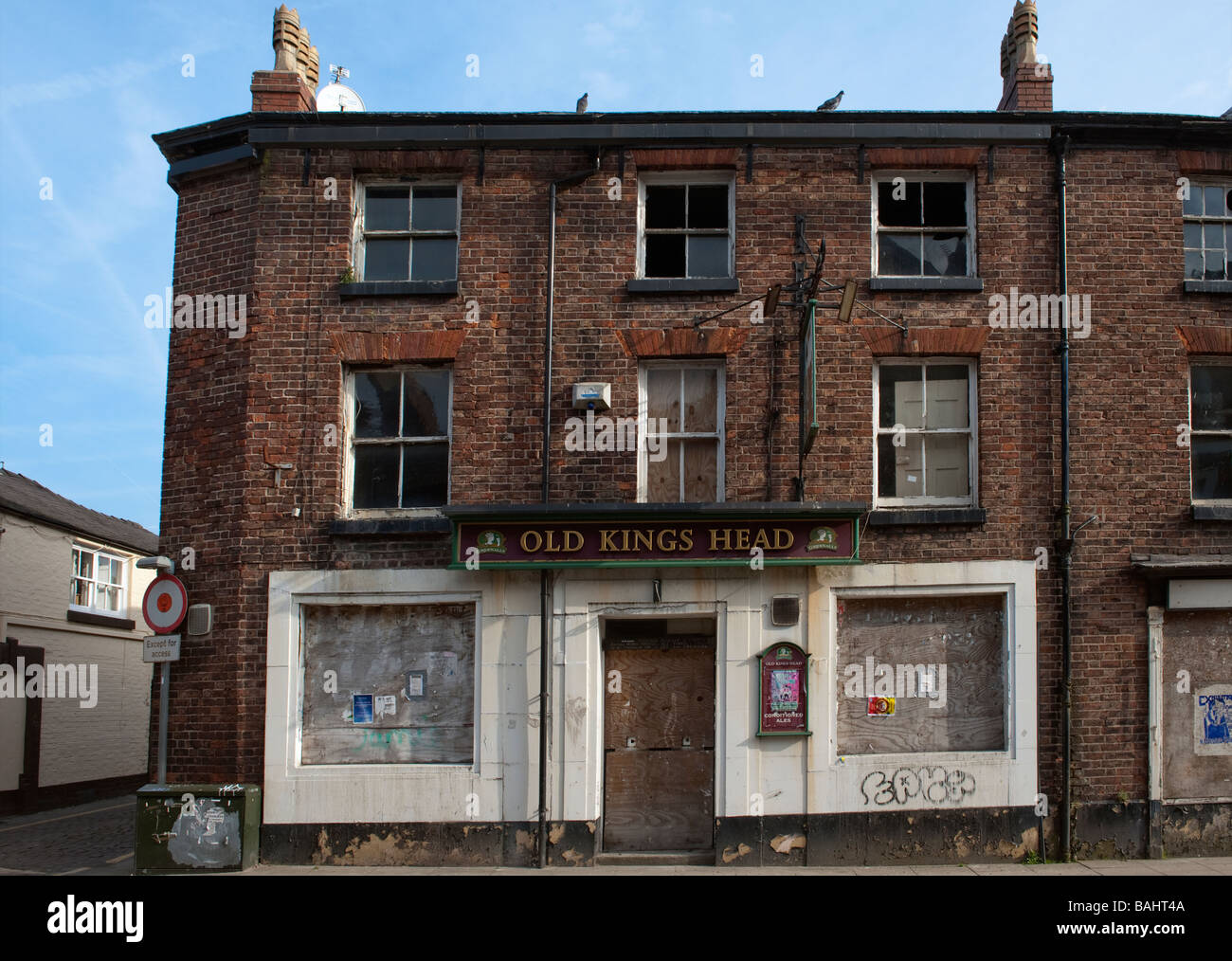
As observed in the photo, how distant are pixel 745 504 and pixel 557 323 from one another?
9.94 ft

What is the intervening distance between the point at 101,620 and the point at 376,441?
10713 millimetres

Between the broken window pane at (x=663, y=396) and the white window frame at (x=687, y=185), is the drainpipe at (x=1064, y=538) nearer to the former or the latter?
the white window frame at (x=687, y=185)

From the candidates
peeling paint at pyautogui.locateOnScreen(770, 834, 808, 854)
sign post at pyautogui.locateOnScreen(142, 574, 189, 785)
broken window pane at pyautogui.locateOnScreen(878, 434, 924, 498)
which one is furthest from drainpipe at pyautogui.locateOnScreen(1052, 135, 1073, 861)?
sign post at pyautogui.locateOnScreen(142, 574, 189, 785)

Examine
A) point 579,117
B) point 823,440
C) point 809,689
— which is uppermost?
point 579,117

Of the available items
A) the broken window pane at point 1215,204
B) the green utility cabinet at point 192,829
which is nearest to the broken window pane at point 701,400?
the broken window pane at point 1215,204

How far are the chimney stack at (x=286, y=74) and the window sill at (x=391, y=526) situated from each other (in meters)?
5.03

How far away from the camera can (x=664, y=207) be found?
12.5 metres

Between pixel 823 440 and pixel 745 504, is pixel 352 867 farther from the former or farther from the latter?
pixel 823 440

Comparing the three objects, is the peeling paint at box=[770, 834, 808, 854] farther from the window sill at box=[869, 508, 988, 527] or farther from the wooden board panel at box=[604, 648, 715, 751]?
the window sill at box=[869, 508, 988, 527]

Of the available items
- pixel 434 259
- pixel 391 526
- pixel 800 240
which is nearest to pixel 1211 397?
pixel 800 240

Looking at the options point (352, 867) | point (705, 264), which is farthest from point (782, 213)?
point (352, 867)

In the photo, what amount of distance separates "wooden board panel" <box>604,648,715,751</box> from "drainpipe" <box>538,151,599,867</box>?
0.73 metres

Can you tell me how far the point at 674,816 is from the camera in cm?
1158

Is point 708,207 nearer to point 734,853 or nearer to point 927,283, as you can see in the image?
point 927,283
